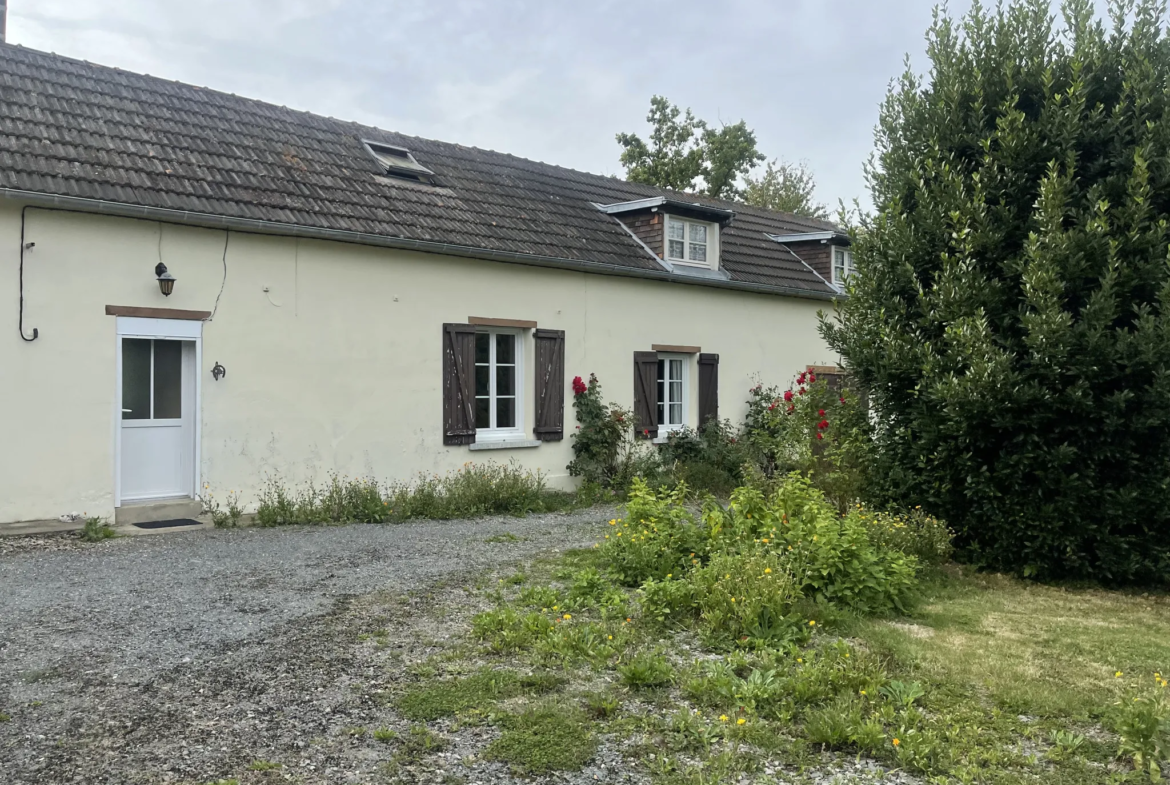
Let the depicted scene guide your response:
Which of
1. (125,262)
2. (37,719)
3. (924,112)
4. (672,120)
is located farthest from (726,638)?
(672,120)

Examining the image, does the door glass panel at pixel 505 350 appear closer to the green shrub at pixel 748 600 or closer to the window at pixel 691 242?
the window at pixel 691 242

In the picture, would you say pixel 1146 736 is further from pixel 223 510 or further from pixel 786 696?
pixel 223 510

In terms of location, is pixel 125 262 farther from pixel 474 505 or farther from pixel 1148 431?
pixel 1148 431

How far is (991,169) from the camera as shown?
748 cm

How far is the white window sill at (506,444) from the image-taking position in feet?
39.8

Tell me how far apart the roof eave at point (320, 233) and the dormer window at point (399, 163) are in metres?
1.92

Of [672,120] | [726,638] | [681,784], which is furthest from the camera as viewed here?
[672,120]

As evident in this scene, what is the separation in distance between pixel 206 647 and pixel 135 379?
539cm

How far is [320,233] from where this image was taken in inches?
414

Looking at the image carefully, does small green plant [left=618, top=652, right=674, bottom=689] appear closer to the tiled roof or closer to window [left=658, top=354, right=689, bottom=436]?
the tiled roof

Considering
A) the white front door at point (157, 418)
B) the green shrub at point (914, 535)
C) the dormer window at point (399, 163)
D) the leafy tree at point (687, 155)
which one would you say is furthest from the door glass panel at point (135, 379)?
the leafy tree at point (687, 155)

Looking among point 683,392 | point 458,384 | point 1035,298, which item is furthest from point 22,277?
point 683,392

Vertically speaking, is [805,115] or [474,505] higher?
[805,115]

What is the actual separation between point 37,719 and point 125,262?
639 centimetres
